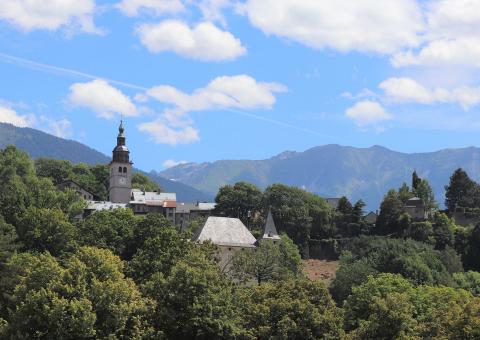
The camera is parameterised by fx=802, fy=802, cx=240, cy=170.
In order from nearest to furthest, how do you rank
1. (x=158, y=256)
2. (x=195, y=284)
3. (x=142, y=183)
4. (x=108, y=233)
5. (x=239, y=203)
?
(x=195, y=284), (x=158, y=256), (x=108, y=233), (x=239, y=203), (x=142, y=183)

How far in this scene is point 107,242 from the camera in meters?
78.4

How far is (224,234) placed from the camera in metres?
89.2

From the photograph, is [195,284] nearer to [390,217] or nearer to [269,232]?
[269,232]

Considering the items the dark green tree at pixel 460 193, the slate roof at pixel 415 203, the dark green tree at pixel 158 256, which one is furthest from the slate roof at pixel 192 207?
the dark green tree at pixel 158 256

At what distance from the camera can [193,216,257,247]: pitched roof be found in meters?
88.1

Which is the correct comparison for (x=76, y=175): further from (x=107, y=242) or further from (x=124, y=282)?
(x=124, y=282)

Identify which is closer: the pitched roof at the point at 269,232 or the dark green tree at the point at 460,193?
the pitched roof at the point at 269,232

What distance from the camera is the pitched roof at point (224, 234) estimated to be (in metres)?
88.1

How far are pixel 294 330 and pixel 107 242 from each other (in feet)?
108

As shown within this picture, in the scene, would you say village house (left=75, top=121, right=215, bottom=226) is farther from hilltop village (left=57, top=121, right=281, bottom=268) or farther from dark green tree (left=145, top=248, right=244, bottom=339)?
dark green tree (left=145, top=248, right=244, bottom=339)

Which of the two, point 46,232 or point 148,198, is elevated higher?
point 148,198

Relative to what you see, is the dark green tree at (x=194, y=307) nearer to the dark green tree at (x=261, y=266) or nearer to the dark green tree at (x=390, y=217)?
the dark green tree at (x=261, y=266)

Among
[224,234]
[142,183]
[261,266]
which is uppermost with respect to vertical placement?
[142,183]

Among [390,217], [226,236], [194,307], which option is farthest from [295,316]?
[390,217]
